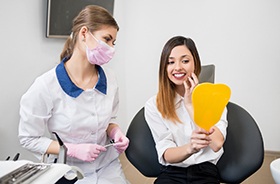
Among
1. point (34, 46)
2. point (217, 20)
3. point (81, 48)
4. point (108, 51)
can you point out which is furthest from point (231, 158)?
point (217, 20)

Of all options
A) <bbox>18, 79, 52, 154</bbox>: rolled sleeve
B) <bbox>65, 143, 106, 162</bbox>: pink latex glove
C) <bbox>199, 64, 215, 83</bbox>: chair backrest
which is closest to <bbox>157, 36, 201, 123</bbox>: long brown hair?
<bbox>199, 64, 215, 83</bbox>: chair backrest

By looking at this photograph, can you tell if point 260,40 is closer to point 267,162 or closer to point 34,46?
point 267,162

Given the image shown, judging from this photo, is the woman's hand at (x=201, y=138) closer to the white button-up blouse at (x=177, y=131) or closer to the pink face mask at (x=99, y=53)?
the white button-up blouse at (x=177, y=131)

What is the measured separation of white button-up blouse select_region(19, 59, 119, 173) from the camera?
121cm

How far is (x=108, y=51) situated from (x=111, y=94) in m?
0.22

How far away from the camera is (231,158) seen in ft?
4.26

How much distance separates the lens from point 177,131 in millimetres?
1326

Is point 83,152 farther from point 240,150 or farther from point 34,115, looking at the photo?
point 240,150

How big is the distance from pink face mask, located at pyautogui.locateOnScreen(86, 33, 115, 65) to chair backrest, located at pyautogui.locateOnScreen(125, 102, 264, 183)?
0.35 meters

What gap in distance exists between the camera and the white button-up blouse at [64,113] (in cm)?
121

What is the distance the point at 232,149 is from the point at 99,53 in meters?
0.75

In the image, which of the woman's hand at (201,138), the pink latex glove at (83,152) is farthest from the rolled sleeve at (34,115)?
the woman's hand at (201,138)

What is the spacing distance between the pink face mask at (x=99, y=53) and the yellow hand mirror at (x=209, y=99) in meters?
0.52

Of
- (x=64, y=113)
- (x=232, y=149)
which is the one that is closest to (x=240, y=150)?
Result: (x=232, y=149)
